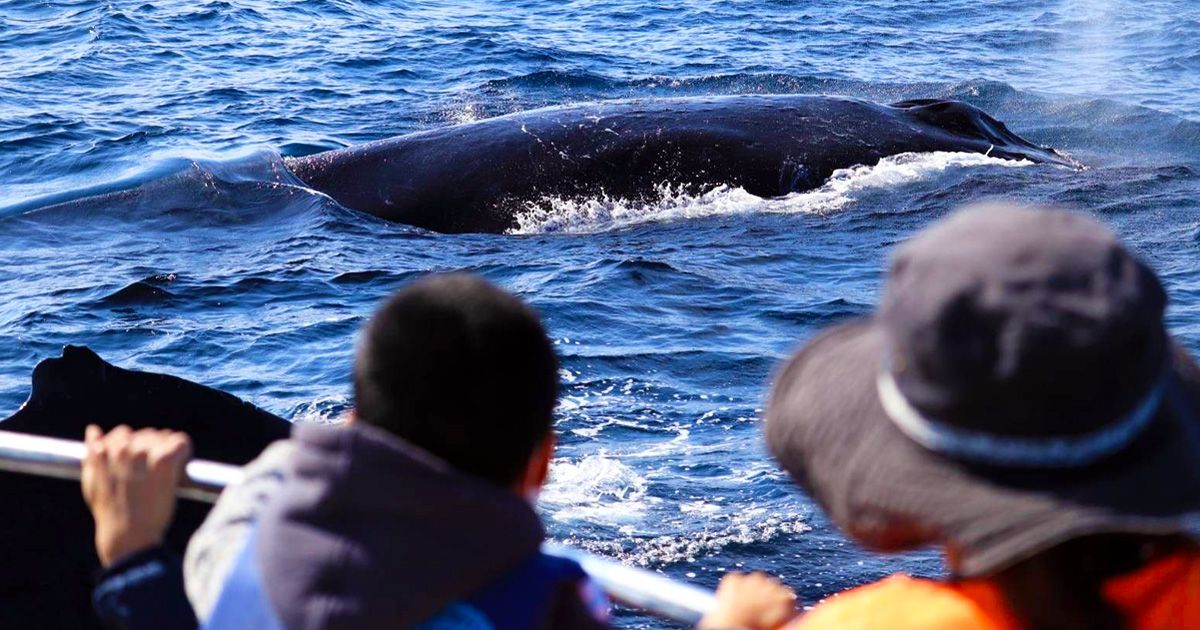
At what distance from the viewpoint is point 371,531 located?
6.32 ft

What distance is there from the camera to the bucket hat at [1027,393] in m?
1.58

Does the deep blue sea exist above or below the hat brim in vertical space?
below

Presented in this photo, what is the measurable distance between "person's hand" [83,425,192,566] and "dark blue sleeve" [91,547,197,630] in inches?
1.7

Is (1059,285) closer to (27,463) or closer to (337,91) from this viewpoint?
(27,463)

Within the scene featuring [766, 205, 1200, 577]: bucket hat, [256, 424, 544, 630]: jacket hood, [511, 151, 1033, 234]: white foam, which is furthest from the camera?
[511, 151, 1033, 234]: white foam

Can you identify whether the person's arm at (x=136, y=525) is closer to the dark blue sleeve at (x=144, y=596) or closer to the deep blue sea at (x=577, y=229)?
the dark blue sleeve at (x=144, y=596)

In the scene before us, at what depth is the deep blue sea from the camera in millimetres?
6375

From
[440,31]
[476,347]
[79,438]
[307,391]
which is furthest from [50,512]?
[440,31]

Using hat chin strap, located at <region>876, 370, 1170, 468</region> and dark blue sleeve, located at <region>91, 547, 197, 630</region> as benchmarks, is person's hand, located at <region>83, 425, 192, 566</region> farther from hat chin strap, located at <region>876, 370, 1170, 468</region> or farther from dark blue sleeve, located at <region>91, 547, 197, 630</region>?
hat chin strap, located at <region>876, 370, 1170, 468</region>

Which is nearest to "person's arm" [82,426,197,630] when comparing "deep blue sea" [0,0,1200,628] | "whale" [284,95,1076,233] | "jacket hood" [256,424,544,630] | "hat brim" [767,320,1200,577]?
"jacket hood" [256,424,544,630]

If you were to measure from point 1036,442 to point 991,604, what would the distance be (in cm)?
18

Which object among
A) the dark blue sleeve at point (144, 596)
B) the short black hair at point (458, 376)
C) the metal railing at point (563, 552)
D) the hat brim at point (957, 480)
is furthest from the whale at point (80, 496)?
the hat brim at point (957, 480)

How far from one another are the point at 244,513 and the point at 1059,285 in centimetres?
113

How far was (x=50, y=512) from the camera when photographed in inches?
145
